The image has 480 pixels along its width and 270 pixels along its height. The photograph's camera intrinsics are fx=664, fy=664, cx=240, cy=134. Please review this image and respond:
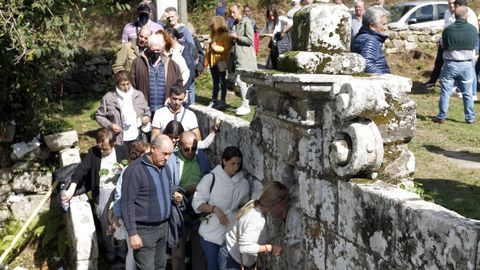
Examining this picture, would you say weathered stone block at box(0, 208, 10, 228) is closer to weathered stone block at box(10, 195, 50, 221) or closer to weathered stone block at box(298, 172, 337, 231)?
weathered stone block at box(10, 195, 50, 221)

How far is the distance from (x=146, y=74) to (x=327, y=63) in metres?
3.99

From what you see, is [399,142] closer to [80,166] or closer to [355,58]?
[355,58]

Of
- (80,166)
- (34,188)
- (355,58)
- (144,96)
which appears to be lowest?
(34,188)

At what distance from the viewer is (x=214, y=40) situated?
11102 mm

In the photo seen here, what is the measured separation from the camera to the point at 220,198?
583cm

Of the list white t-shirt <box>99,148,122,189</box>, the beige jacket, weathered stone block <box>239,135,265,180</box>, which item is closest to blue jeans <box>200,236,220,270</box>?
weathered stone block <box>239,135,265,180</box>

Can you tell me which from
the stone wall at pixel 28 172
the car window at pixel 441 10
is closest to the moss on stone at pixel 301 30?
the stone wall at pixel 28 172

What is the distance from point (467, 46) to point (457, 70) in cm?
39

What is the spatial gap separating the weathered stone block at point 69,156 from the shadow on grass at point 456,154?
15.8 feet

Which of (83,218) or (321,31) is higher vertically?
(321,31)

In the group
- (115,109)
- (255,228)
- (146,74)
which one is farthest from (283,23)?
(255,228)

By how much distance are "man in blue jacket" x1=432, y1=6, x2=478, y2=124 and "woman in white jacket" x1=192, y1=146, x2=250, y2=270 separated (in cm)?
522

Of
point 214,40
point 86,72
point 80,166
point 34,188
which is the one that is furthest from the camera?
point 86,72

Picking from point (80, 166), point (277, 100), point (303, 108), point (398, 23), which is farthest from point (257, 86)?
point (398, 23)
